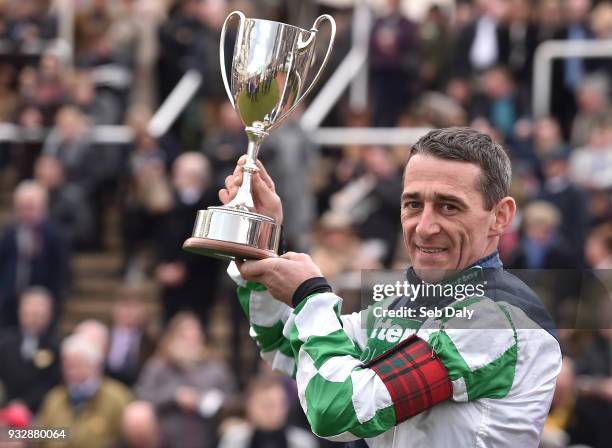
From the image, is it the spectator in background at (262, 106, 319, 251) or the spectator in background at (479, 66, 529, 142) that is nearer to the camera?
the spectator in background at (262, 106, 319, 251)

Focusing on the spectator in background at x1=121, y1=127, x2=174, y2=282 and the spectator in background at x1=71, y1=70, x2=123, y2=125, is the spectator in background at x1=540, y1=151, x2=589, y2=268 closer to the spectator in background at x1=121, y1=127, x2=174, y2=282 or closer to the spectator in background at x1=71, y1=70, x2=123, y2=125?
the spectator in background at x1=121, y1=127, x2=174, y2=282

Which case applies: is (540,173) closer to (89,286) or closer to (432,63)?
(432,63)

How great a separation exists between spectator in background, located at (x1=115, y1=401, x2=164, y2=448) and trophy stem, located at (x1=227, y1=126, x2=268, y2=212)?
4.76m

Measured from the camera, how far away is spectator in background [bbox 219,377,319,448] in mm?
8453

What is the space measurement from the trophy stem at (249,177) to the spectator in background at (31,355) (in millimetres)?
5925

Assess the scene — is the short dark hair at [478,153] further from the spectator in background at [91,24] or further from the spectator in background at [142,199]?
the spectator in background at [91,24]

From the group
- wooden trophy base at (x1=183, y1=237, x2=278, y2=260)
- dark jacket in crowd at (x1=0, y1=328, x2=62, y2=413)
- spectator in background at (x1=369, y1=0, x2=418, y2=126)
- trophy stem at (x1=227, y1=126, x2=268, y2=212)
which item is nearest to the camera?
wooden trophy base at (x1=183, y1=237, x2=278, y2=260)

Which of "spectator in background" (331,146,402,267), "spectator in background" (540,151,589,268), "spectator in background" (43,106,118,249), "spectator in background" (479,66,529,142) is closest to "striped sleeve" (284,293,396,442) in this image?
"spectator in background" (540,151,589,268)

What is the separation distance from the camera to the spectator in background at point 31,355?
32.4ft

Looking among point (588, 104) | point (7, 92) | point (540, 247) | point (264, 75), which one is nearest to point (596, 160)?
point (588, 104)

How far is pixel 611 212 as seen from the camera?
34.9ft

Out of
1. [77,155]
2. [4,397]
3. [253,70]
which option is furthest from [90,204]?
[253,70]

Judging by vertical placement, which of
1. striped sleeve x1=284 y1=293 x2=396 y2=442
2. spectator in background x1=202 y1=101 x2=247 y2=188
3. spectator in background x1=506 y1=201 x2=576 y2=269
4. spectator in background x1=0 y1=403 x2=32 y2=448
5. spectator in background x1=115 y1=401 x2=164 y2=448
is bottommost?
spectator in background x1=115 y1=401 x2=164 y2=448

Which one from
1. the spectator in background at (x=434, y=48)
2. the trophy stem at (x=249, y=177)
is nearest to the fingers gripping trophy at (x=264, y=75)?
the trophy stem at (x=249, y=177)
